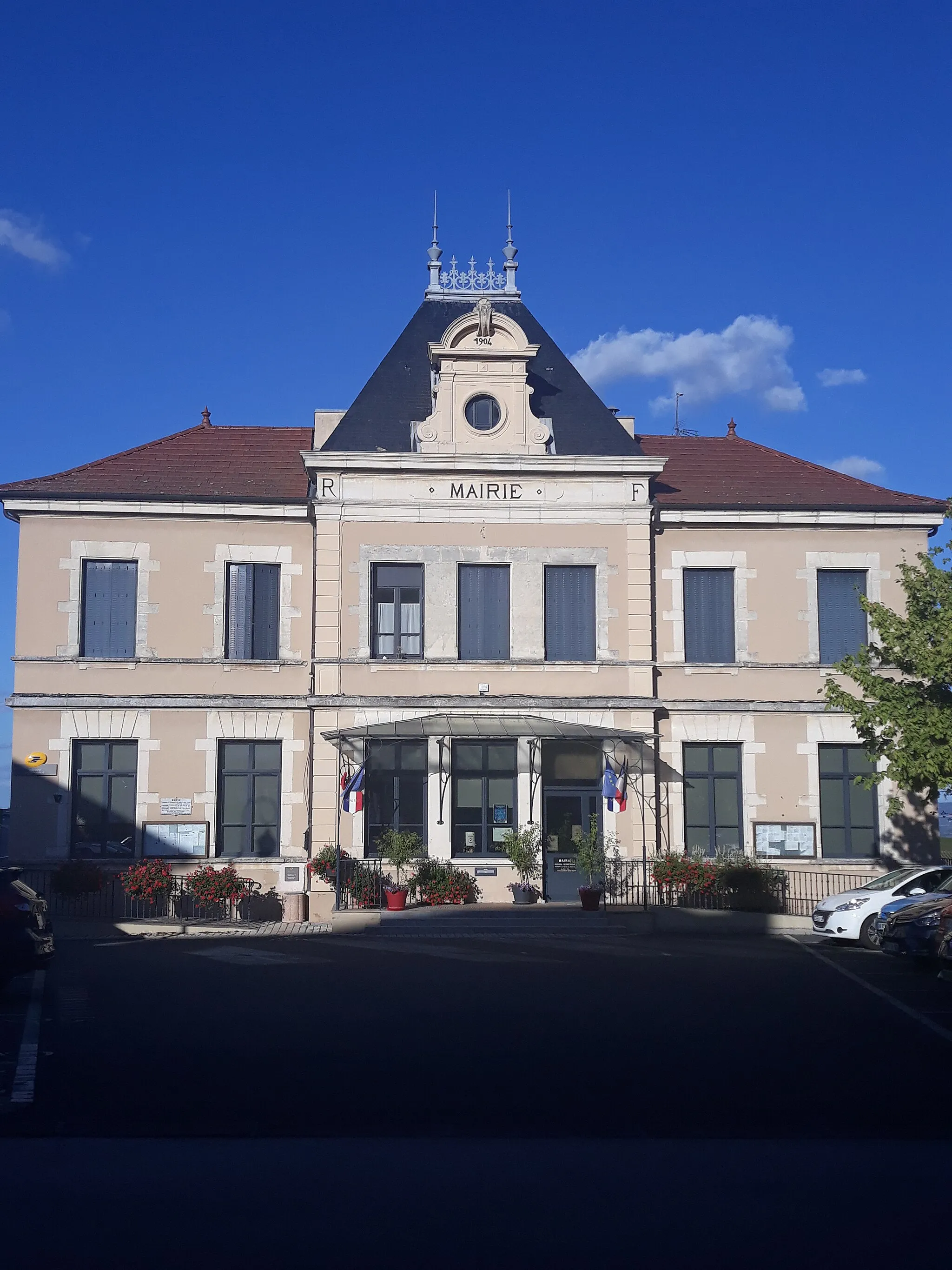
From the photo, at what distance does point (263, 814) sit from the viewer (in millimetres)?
25891

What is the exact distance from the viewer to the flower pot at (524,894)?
23938 millimetres

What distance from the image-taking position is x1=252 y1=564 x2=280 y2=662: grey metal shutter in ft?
86.5

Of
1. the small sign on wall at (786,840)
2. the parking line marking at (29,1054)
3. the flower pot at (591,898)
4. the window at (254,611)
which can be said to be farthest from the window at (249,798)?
the parking line marking at (29,1054)

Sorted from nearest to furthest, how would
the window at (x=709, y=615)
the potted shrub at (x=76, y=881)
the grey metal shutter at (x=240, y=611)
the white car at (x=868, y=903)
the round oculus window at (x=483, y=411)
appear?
the white car at (x=868, y=903) → the potted shrub at (x=76, y=881) → the round oculus window at (x=483, y=411) → the grey metal shutter at (x=240, y=611) → the window at (x=709, y=615)

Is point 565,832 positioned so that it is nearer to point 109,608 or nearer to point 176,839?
point 176,839

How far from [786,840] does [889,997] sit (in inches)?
424

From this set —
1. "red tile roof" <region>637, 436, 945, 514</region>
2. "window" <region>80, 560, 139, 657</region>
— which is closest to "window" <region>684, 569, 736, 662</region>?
"red tile roof" <region>637, 436, 945, 514</region>

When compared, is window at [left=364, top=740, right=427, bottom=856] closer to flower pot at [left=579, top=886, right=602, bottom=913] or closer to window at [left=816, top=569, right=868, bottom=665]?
flower pot at [left=579, top=886, right=602, bottom=913]

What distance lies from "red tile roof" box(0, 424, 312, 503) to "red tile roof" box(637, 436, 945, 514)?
815 cm

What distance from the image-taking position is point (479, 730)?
2405 cm

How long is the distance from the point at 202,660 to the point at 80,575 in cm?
307

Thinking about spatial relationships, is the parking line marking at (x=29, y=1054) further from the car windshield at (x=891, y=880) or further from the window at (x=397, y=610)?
the car windshield at (x=891, y=880)

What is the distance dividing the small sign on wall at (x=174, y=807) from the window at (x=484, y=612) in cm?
633

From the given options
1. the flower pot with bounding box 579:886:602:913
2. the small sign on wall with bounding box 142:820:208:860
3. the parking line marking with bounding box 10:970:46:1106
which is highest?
the small sign on wall with bounding box 142:820:208:860
